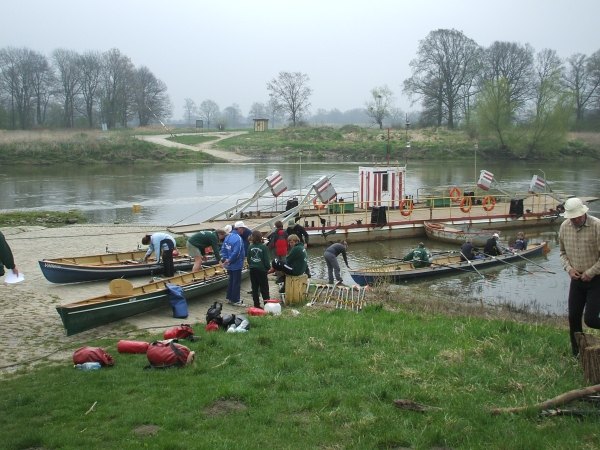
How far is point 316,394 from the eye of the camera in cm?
633

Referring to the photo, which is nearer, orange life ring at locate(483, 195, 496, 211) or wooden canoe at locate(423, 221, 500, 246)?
wooden canoe at locate(423, 221, 500, 246)

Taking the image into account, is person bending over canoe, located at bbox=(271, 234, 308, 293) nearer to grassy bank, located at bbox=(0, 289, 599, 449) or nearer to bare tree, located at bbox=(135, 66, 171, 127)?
grassy bank, located at bbox=(0, 289, 599, 449)

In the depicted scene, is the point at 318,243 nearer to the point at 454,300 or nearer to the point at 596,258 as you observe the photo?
the point at 454,300

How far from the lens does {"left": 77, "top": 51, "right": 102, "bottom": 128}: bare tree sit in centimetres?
9112

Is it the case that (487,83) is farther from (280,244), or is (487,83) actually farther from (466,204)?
(280,244)

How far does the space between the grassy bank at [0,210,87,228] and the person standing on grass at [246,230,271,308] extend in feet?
62.4

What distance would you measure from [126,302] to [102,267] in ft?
15.5

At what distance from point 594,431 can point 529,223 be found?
89.2 ft

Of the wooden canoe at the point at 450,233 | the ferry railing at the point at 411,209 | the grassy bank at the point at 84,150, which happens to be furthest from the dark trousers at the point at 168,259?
the grassy bank at the point at 84,150

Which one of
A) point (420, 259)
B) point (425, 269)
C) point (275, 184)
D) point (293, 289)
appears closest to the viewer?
point (293, 289)

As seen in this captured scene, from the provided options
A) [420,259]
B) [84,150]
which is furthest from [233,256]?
[84,150]

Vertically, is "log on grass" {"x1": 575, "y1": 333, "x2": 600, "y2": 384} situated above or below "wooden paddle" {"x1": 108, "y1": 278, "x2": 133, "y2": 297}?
above

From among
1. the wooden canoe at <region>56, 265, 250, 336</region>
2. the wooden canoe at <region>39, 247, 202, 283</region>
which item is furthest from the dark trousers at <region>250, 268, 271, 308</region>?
the wooden canoe at <region>39, 247, 202, 283</region>

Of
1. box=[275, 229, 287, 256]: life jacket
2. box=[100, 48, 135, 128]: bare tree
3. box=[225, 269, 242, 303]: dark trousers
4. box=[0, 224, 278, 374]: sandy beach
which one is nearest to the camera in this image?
box=[0, 224, 278, 374]: sandy beach
